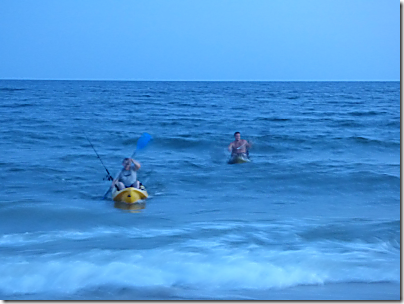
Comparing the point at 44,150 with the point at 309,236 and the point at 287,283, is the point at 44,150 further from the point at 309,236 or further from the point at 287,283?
the point at 287,283

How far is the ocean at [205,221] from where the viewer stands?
470 cm

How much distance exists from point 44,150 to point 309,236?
918 cm

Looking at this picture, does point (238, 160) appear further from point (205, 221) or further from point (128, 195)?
point (205, 221)

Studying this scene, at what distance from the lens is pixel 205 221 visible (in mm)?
6746

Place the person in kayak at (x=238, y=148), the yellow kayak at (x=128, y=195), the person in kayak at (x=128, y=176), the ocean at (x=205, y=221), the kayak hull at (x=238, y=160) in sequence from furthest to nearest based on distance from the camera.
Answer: the person in kayak at (x=238, y=148) < the kayak hull at (x=238, y=160) < the person in kayak at (x=128, y=176) < the yellow kayak at (x=128, y=195) < the ocean at (x=205, y=221)

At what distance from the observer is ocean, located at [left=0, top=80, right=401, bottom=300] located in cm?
470

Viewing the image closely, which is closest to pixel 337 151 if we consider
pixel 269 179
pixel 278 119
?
pixel 269 179

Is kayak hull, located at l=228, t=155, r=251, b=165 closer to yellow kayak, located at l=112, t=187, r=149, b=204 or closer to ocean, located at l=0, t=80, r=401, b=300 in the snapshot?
ocean, located at l=0, t=80, r=401, b=300

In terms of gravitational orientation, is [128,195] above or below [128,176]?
below

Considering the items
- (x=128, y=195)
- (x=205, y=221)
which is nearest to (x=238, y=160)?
(x=128, y=195)

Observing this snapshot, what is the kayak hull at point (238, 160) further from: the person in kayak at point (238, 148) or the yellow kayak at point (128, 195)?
the yellow kayak at point (128, 195)

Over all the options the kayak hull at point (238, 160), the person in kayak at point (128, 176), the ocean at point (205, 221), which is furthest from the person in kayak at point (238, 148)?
the person in kayak at point (128, 176)

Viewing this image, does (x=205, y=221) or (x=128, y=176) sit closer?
(x=205, y=221)

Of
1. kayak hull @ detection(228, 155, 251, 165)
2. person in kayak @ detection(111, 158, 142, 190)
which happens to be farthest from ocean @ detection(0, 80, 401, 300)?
person in kayak @ detection(111, 158, 142, 190)
